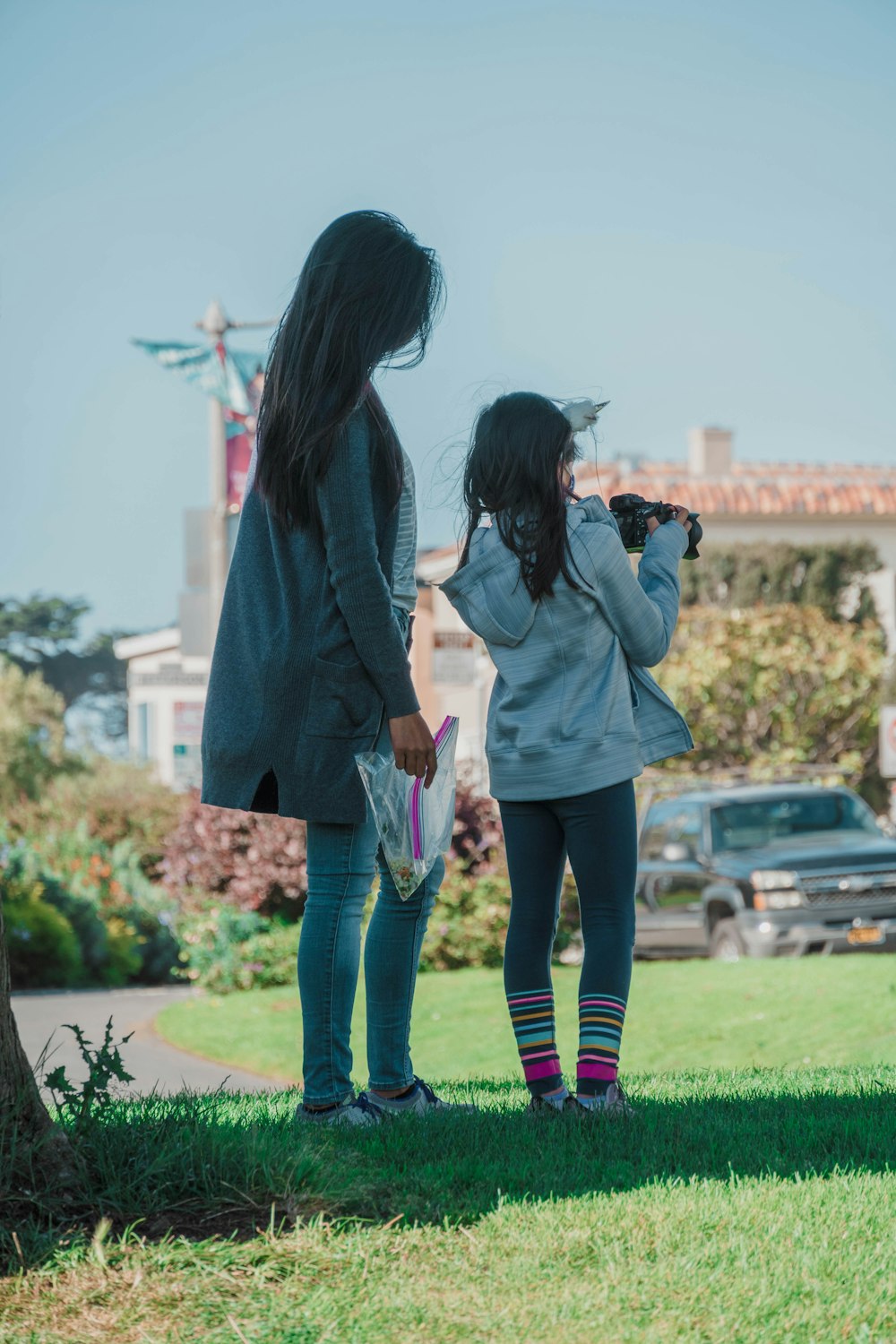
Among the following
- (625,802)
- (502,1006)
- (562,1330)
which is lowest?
(502,1006)

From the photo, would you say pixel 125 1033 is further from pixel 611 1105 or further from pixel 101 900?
pixel 611 1105

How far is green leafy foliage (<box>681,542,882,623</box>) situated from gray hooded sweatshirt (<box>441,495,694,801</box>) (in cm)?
2738

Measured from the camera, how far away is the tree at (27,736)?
3512 centimetres

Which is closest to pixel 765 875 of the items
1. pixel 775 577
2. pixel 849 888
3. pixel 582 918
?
pixel 849 888

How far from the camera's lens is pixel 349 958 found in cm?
366

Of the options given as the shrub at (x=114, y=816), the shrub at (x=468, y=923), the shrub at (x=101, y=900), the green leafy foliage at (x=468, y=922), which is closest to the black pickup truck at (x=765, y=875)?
the green leafy foliage at (x=468, y=922)

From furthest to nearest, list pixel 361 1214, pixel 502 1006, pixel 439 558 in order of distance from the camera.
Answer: pixel 439 558, pixel 502 1006, pixel 361 1214

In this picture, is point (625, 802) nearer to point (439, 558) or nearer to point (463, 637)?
point (463, 637)

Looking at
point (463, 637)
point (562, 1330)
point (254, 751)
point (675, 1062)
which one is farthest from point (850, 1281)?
point (463, 637)

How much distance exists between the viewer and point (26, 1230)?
267cm

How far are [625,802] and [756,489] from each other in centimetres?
3465

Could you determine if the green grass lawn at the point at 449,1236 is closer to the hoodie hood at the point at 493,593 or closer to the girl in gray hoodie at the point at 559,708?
the girl in gray hoodie at the point at 559,708

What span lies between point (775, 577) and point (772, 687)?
7.52m

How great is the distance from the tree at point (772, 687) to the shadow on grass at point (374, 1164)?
66.3 ft
